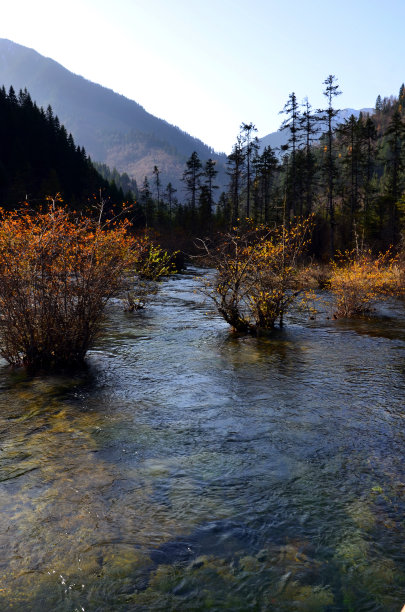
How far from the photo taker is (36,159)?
70812 millimetres

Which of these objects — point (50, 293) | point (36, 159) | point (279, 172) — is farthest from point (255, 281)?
point (36, 159)

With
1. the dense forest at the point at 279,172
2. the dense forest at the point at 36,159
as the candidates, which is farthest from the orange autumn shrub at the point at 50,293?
Answer: the dense forest at the point at 36,159

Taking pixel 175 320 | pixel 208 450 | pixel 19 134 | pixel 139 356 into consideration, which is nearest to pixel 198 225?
pixel 19 134

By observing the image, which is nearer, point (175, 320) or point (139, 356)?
point (139, 356)

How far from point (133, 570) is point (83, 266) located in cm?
673

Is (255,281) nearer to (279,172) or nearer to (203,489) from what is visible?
(203,489)

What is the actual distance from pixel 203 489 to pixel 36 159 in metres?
76.2

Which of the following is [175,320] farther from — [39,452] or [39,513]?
[39,513]

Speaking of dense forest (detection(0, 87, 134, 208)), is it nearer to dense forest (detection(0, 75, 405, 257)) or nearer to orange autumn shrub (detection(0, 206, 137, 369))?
dense forest (detection(0, 75, 405, 257))

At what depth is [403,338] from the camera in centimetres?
1267

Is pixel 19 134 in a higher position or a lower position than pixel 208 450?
higher

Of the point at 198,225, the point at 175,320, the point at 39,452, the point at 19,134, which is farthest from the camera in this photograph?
the point at 19,134

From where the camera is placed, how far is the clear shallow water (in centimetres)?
349

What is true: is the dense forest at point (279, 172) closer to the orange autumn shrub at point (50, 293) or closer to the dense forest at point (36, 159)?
the dense forest at point (36, 159)
